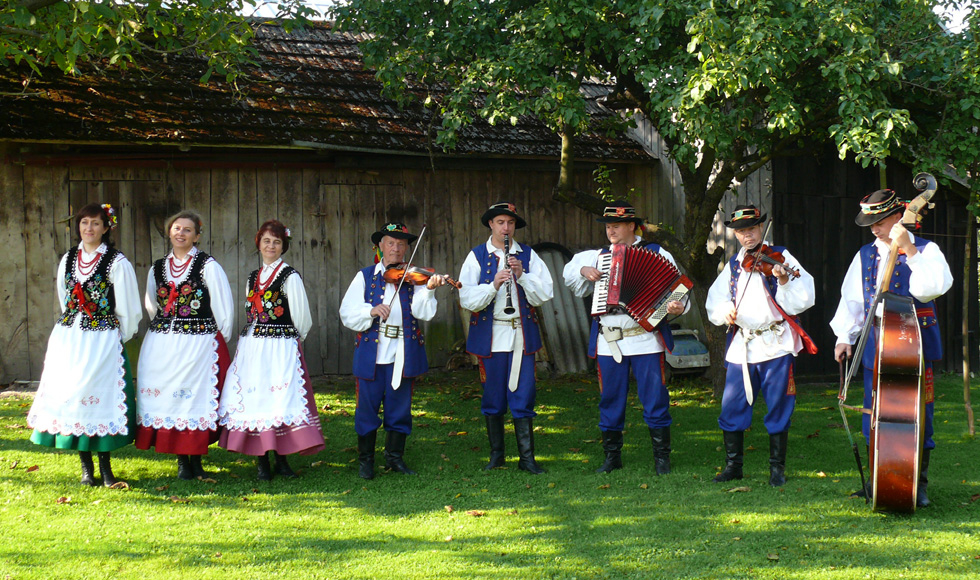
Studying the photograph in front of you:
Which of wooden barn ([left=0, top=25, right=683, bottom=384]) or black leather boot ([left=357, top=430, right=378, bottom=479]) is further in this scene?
wooden barn ([left=0, top=25, right=683, bottom=384])

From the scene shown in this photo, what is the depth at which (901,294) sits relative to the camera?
194 inches

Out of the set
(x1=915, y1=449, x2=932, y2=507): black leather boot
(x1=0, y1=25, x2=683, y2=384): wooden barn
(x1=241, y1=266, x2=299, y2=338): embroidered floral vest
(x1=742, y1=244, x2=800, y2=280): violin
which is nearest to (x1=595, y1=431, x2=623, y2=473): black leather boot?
(x1=742, y1=244, x2=800, y2=280): violin

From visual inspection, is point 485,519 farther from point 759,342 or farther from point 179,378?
point 179,378

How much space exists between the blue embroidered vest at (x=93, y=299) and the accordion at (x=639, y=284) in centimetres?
305

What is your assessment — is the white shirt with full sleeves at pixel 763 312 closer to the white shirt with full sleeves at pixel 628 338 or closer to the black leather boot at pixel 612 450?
the white shirt with full sleeves at pixel 628 338

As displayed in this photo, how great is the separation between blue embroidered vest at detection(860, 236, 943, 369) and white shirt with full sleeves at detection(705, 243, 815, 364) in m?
0.34

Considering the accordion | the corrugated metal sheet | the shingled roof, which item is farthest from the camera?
the corrugated metal sheet

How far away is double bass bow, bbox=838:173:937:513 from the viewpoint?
4.43m

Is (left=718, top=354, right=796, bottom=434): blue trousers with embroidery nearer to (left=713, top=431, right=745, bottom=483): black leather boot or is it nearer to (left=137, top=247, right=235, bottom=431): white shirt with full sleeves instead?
(left=713, top=431, right=745, bottom=483): black leather boot

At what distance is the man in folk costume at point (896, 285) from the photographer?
478cm

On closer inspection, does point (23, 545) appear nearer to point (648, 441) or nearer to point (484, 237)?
point (648, 441)

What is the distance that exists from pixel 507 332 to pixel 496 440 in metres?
0.76

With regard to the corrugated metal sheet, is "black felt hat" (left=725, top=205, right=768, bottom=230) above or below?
above

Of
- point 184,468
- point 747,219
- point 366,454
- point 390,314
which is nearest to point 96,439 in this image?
point 184,468
